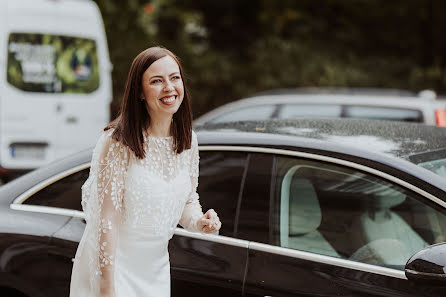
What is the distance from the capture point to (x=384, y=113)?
25.5ft

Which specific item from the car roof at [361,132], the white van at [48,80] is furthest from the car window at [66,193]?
the white van at [48,80]

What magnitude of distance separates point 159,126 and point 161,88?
0.49ft

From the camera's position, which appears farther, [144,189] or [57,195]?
[57,195]

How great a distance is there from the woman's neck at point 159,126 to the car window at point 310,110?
17.1ft

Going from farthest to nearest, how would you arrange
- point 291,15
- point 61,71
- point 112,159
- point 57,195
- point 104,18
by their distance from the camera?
point 291,15 → point 104,18 → point 61,71 → point 57,195 → point 112,159

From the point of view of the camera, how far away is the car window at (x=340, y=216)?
3207 mm

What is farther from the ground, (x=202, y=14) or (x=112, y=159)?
(x=202, y=14)

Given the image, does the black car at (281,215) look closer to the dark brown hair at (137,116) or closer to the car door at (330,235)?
the car door at (330,235)

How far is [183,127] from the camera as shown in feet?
9.37

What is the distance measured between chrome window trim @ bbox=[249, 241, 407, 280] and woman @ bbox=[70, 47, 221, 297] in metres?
0.35

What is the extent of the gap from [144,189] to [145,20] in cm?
1732

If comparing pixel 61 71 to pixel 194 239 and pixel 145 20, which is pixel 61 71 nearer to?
pixel 194 239

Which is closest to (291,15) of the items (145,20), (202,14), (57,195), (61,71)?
(202,14)

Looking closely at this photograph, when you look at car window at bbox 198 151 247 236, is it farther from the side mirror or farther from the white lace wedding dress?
the side mirror
